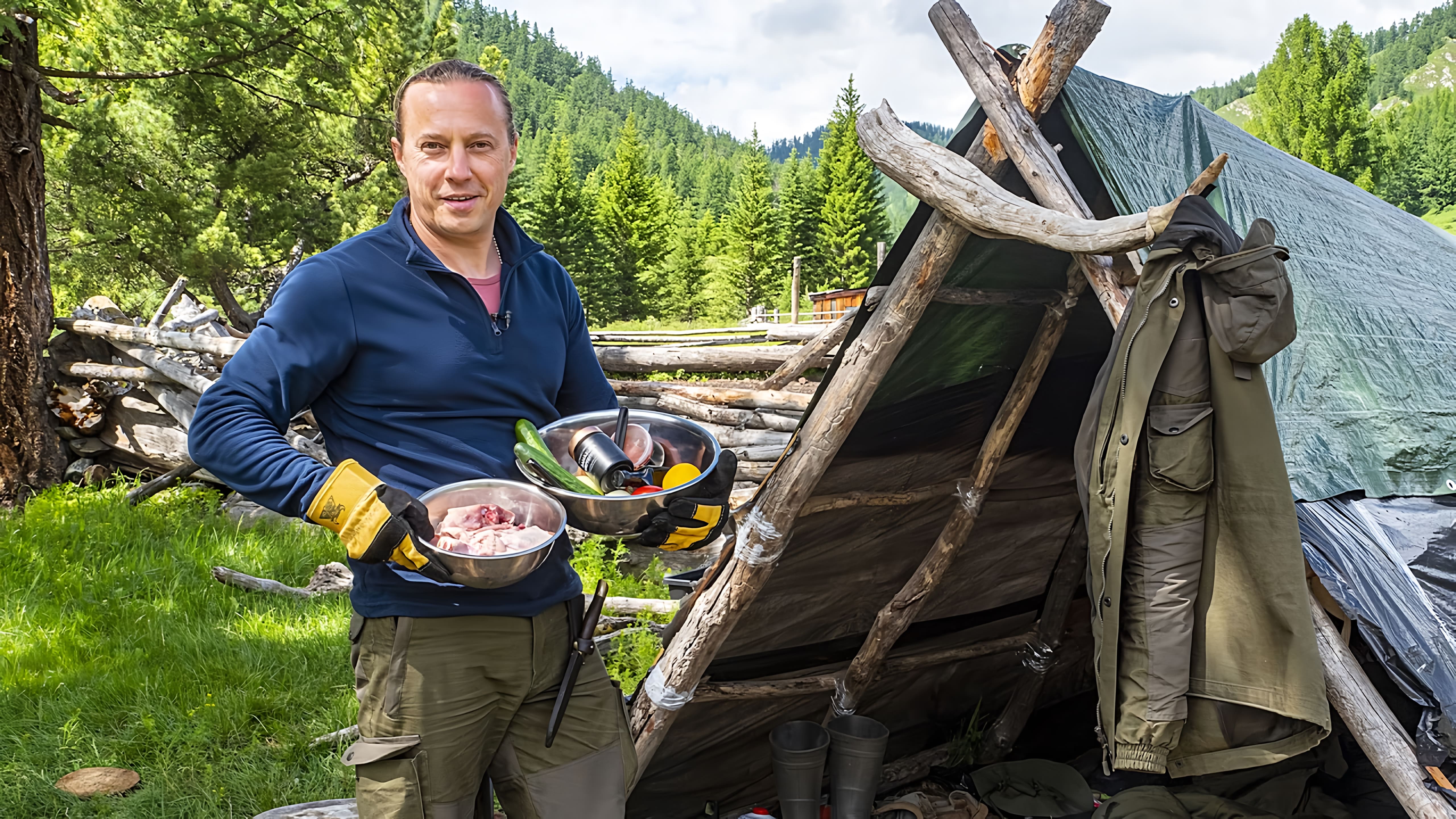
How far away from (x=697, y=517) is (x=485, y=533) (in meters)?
0.49

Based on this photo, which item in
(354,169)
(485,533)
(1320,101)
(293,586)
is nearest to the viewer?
(485,533)

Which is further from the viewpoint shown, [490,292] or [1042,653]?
[1042,653]

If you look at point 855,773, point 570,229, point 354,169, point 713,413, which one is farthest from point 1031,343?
point 570,229

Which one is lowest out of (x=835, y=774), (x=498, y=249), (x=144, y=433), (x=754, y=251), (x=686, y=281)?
(x=835, y=774)

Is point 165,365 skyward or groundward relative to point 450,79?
groundward

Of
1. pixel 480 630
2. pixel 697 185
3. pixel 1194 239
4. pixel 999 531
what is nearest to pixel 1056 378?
pixel 999 531

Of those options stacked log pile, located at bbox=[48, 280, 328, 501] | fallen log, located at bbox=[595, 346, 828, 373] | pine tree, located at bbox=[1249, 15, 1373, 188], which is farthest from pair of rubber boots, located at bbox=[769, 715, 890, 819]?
pine tree, located at bbox=[1249, 15, 1373, 188]

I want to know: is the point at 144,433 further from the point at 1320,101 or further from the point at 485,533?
the point at 1320,101

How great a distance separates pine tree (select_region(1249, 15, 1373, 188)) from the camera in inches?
1049

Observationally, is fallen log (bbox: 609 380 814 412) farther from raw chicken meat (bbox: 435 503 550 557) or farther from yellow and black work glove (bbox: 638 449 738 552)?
raw chicken meat (bbox: 435 503 550 557)

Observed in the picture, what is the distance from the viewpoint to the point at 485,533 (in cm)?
174

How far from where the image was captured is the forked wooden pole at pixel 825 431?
8.35 feet

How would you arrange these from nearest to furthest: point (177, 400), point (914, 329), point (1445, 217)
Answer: point (914, 329) < point (177, 400) < point (1445, 217)

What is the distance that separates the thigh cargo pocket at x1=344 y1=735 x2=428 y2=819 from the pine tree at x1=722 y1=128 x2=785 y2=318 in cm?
3933
